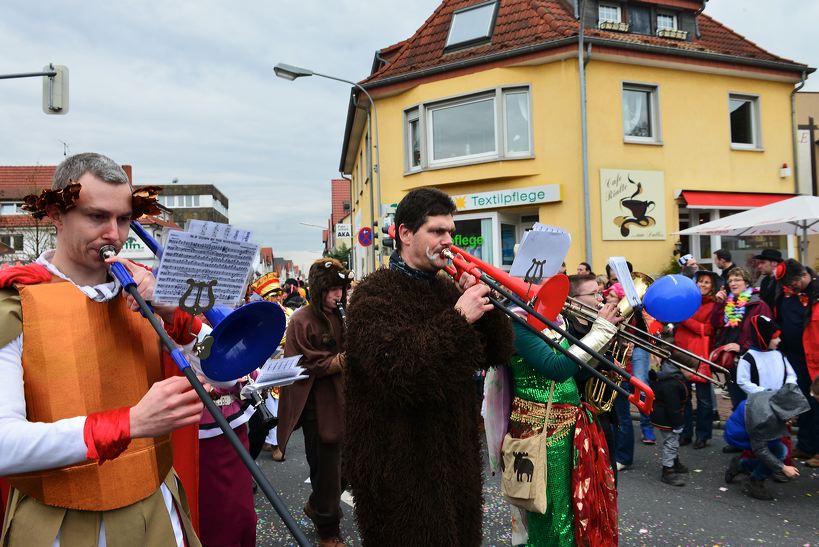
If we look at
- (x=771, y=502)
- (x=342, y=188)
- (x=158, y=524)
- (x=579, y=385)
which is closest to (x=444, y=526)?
(x=158, y=524)

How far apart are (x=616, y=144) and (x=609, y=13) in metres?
3.67

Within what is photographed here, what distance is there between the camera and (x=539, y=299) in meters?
2.48

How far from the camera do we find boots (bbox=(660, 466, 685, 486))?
5.11 metres

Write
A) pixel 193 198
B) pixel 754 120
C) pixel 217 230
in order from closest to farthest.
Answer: pixel 217 230
pixel 754 120
pixel 193 198

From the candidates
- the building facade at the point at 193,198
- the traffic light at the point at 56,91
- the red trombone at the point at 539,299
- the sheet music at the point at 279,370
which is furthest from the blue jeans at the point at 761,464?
the building facade at the point at 193,198

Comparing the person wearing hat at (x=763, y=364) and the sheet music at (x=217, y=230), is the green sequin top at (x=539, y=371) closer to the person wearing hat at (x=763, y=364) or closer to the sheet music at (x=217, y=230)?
the sheet music at (x=217, y=230)

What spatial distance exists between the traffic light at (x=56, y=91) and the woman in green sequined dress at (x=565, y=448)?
10.3m

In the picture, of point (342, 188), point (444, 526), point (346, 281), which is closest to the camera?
point (444, 526)

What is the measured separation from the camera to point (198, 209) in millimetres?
61406

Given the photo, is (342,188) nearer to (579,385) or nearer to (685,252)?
(685,252)

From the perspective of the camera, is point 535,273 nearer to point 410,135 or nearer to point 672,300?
point 672,300

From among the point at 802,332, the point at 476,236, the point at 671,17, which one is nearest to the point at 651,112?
the point at 671,17

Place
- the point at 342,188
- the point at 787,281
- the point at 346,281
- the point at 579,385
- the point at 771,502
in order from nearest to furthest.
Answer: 1. the point at 579,385
2. the point at 346,281
3. the point at 771,502
4. the point at 787,281
5. the point at 342,188

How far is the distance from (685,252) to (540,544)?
40.0ft
